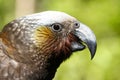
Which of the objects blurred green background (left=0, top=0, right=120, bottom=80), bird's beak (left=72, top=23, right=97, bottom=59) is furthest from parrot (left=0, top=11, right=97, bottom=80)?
blurred green background (left=0, top=0, right=120, bottom=80)

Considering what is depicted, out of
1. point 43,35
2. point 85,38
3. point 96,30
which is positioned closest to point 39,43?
point 43,35

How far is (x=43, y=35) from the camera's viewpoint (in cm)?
561

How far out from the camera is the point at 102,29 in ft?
32.5

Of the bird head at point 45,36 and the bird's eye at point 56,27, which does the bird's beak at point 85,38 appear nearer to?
the bird head at point 45,36

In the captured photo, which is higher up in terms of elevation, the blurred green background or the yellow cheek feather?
the yellow cheek feather

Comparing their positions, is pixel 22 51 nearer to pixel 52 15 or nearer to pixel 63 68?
pixel 52 15

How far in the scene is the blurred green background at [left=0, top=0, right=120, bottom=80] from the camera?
8.91 m

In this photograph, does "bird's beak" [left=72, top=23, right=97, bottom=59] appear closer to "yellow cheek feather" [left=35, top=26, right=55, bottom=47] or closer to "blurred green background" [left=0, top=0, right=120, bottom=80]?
"yellow cheek feather" [left=35, top=26, right=55, bottom=47]

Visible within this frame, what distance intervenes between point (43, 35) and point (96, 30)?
168 inches

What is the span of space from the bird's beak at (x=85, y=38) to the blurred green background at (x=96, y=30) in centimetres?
256

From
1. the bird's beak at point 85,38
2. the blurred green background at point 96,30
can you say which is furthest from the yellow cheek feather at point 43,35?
the blurred green background at point 96,30

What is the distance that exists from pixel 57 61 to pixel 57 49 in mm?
90

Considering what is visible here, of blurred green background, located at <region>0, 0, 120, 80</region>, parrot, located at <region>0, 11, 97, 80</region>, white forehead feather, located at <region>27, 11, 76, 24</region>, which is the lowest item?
blurred green background, located at <region>0, 0, 120, 80</region>

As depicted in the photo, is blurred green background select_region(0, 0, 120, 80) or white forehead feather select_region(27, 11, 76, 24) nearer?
white forehead feather select_region(27, 11, 76, 24)
